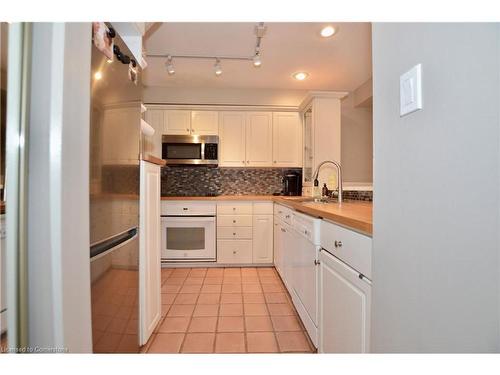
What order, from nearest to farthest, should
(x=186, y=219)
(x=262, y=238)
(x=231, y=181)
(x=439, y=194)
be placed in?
1. (x=439, y=194)
2. (x=186, y=219)
3. (x=262, y=238)
4. (x=231, y=181)

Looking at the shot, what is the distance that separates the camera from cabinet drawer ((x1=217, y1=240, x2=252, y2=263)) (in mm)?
3125

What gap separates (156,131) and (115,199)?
2.64m

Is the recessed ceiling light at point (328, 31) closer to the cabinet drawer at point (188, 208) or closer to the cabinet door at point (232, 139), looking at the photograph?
the cabinet door at point (232, 139)

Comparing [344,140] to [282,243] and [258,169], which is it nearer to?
[258,169]

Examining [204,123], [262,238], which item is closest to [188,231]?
[262,238]

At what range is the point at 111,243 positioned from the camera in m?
1.03

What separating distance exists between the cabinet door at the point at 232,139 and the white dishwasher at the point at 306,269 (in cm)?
179

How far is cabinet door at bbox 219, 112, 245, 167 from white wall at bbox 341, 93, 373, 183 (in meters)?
1.57

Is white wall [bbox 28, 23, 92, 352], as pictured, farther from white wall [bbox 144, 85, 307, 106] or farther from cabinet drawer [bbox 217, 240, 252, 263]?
white wall [bbox 144, 85, 307, 106]

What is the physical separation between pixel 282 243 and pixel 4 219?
86.2 inches

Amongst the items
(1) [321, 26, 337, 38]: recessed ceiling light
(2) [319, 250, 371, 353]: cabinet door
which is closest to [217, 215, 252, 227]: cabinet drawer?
(2) [319, 250, 371, 353]: cabinet door

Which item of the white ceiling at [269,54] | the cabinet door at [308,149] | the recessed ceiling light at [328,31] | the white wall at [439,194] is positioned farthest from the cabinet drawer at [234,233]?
the white wall at [439,194]

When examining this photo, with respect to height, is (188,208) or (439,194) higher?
(439,194)

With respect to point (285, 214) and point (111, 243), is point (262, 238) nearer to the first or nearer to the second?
point (285, 214)
